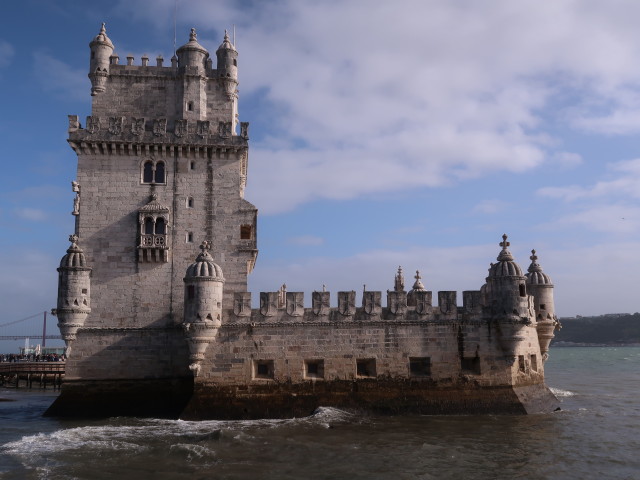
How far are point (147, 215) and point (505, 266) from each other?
16.3m

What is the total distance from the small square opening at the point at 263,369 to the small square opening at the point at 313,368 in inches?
57.8

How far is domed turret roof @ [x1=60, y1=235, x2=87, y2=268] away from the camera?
86.1 ft

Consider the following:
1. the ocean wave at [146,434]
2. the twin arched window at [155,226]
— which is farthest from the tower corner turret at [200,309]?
the twin arched window at [155,226]

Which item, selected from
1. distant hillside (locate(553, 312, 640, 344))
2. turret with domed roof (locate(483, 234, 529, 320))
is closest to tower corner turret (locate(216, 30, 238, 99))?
turret with domed roof (locate(483, 234, 529, 320))

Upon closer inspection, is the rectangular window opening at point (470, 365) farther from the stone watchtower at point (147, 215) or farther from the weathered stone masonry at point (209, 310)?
the stone watchtower at point (147, 215)

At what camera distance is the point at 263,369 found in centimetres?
2547

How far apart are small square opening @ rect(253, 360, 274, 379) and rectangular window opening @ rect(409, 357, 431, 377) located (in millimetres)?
6017

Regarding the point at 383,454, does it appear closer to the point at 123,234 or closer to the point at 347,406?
the point at 347,406

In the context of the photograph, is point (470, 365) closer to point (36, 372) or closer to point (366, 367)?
point (366, 367)

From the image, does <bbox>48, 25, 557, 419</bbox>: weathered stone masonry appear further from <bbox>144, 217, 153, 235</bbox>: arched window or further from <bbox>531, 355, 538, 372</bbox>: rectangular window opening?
<bbox>531, 355, 538, 372</bbox>: rectangular window opening

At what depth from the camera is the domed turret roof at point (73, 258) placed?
26.2 meters

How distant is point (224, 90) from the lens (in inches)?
1172

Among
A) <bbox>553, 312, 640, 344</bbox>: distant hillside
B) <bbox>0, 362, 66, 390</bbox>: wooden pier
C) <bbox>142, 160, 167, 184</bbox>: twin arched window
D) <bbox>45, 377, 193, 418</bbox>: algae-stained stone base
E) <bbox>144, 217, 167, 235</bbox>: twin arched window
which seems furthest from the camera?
<bbox>553, 312, 640, 344</bbox>: distant hillside

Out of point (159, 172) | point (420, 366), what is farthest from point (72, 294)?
point (420, 366)
